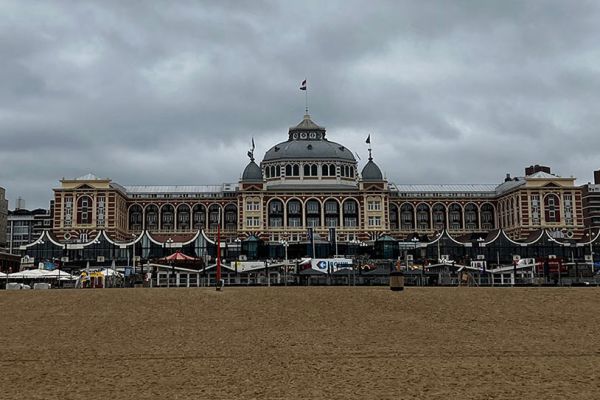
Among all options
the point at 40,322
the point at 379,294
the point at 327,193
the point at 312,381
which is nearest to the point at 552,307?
the point at 379,294

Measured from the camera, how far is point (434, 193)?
180625mm

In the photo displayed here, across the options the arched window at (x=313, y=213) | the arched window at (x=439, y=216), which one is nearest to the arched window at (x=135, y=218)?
the arched window at (x=313, y=213)

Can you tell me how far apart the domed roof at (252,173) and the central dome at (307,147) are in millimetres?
6310

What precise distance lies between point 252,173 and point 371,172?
25.0m

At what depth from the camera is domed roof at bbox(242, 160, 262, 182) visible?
551ft

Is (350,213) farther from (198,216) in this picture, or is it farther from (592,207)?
(592,207)

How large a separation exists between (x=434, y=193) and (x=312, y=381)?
515ft

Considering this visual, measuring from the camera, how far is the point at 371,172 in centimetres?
16950

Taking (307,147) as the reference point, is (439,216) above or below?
below

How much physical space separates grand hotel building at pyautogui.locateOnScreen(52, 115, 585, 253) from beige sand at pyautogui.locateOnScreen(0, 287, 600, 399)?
110623 millimetres

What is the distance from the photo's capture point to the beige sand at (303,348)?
25.5 m

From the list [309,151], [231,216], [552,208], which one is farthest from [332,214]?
[552,208]

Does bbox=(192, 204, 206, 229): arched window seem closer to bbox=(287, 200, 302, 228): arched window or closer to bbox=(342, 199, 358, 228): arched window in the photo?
bbox=(287, 200, 302, 228): arched window

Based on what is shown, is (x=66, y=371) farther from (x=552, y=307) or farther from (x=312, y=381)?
(x=552, y=307)
